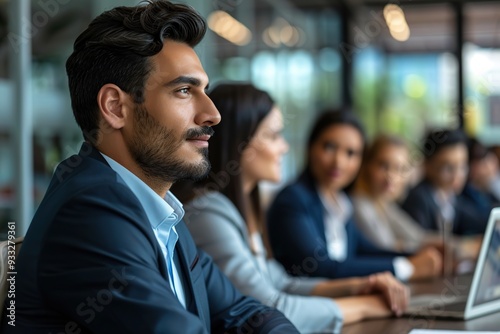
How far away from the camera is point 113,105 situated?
56.2 inches

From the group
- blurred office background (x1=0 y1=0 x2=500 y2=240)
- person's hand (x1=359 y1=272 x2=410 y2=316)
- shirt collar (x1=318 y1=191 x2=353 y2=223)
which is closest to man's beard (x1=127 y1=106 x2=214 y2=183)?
blurred office background (x1=0 y1=0 x2=500 y2=240)

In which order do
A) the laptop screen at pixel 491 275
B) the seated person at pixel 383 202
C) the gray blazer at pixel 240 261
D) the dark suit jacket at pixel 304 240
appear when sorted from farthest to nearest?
1. the seated person at pixel 383 202
2. the dark suit jacket at pixel 304 240
3. the laptop screen at pixel 491 275
4. the gray blazer at pixel 240 261

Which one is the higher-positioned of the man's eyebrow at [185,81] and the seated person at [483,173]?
the man's eyebrow at [185,81]

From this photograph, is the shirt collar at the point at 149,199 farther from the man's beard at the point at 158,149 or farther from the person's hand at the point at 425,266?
the person's hand at the point at 425,266

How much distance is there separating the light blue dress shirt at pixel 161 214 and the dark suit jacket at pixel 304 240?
158 cm

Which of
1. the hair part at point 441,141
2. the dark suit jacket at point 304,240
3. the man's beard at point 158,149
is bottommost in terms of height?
the dark suit jacket at point 304,240

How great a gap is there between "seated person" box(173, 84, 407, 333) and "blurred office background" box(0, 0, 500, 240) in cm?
30

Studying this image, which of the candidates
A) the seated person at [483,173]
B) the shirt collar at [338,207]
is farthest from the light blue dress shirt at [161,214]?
the seated person at [483,173]

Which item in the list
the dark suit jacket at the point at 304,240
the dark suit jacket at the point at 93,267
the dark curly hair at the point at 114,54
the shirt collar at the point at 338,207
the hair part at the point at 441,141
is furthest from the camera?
the hair part at the point at 441,141

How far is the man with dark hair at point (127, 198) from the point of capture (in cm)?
123

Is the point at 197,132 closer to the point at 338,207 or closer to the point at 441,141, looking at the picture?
the point at 338,207

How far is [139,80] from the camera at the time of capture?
1427mm

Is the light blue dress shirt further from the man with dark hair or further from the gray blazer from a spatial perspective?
the gray blazer

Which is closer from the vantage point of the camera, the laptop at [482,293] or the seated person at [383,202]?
the laptop at [482,293]
